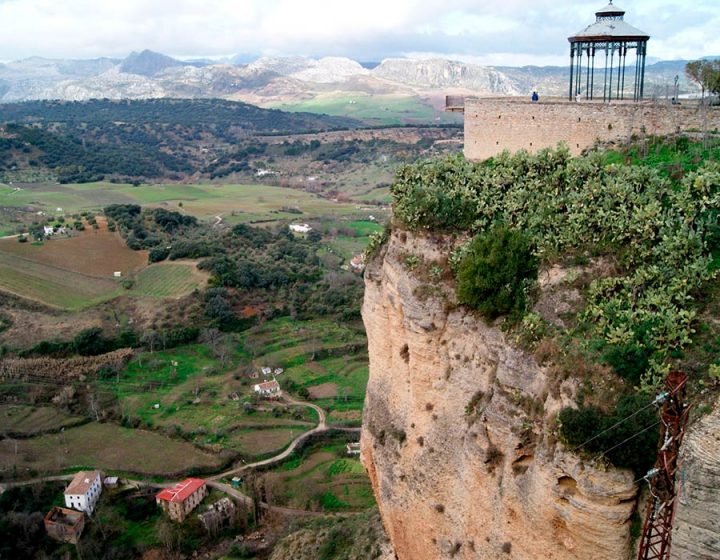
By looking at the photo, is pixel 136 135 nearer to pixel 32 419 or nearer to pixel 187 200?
pixel 187 200

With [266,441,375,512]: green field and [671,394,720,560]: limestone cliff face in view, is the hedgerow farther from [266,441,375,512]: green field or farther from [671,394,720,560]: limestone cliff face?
[266,441,375,512]: green field

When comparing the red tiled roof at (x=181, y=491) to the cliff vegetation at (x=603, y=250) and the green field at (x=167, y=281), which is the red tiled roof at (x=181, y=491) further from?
the green field at (x=167, y=281)

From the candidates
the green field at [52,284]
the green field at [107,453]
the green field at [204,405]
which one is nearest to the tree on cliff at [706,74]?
the green field at [204,405]

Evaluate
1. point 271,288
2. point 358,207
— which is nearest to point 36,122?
point 358,207

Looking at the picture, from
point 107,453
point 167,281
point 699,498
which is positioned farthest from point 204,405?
point 699,498

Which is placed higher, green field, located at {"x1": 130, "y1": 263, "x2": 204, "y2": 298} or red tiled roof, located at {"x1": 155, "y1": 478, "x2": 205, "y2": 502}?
green field, located at {"x1": 130, "y1": 263, "x2": 204, "y2": 298}

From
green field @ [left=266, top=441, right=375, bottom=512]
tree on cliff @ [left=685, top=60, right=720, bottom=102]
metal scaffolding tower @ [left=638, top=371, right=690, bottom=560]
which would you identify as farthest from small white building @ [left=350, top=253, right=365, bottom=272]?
metal scaffolding tower @ [left=638, top=371, right=690, bottom=560]
